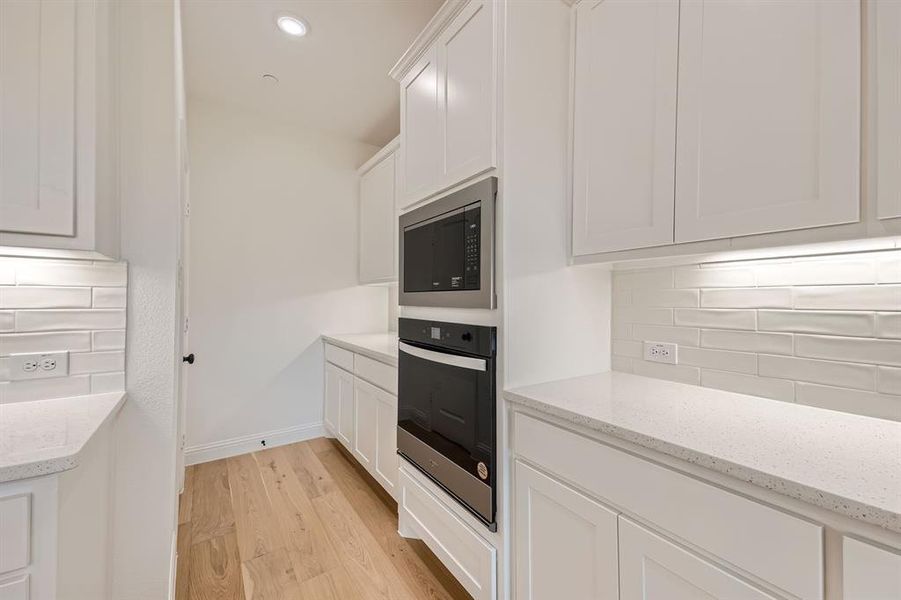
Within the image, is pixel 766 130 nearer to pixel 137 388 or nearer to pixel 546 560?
pixel 546 560

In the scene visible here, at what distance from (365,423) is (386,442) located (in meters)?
0.32

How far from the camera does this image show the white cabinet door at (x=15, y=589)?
80 cm

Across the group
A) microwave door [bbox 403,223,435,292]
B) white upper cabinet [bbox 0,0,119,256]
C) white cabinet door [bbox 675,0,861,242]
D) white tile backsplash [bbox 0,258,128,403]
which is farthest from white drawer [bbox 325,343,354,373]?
white cabinet door [bbox 675,0,861,242]

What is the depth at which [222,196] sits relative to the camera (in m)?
2.88

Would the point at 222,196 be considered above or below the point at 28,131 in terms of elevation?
above

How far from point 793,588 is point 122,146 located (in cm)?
214

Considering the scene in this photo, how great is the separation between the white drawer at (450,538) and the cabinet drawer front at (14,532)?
123cm

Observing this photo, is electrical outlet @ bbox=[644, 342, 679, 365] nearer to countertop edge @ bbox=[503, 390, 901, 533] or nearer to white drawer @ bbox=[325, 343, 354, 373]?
countertop edge @ bbox=[503, 390, 901, 533]

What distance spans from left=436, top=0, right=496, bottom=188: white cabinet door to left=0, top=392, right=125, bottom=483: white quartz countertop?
1.38 m

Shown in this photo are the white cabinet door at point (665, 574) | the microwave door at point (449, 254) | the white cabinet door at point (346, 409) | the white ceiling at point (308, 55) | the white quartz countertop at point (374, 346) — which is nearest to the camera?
the white cabinet door at point (665, 574)

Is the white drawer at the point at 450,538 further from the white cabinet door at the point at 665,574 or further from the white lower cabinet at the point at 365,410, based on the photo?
the white cabinet door at the point at 665,574

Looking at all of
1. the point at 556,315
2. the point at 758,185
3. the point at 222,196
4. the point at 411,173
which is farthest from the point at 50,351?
the point at 758,185

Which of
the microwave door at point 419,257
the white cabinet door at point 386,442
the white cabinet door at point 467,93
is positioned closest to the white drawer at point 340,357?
the white cabinet door at point 386,442

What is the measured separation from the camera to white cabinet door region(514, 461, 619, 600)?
1017 mm
